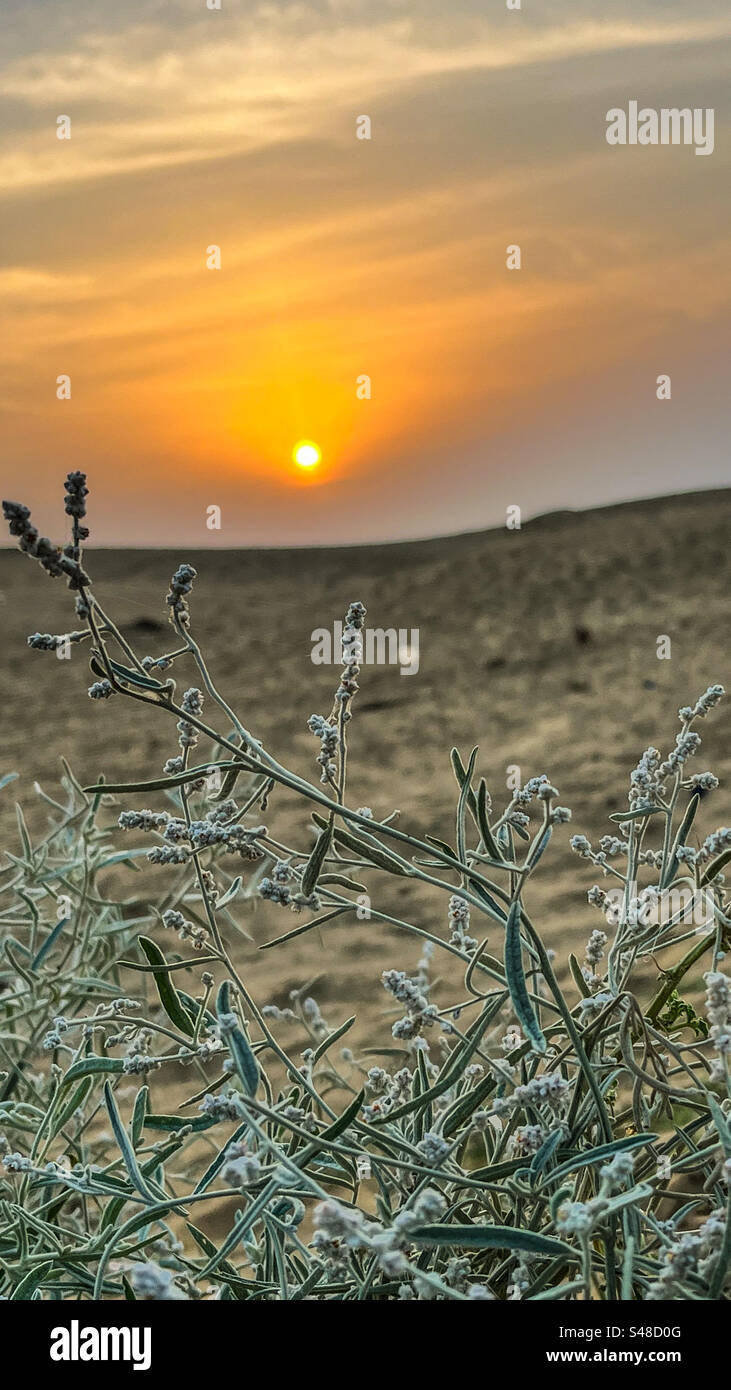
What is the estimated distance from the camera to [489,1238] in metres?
0.75

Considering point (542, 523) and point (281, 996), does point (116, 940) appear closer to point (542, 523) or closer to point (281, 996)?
point (281, 996)

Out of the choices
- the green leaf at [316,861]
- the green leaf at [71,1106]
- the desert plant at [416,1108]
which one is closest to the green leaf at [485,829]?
the desert plant at [416,1108]

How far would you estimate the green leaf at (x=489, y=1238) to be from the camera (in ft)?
2.43

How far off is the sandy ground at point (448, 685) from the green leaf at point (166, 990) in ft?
5.71

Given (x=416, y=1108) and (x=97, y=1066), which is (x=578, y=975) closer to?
(x=416, y=1108)

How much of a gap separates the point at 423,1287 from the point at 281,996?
2769 millimetres

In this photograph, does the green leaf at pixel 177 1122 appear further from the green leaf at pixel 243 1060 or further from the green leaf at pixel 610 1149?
the green leaf at pixel 610 1149

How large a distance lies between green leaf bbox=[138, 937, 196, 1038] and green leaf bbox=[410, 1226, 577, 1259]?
359mm

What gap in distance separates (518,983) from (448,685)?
249 inches

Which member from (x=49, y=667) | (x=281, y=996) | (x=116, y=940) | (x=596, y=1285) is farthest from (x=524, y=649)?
(x=596, y=1285)

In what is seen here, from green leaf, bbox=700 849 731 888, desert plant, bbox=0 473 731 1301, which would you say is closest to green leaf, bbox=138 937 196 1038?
desert plant, bbox=0 473 731 1301

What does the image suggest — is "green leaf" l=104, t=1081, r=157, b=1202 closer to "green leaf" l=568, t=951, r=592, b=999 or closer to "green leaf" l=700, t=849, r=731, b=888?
"green leaf" l=568, t=951, r=592, b=999
